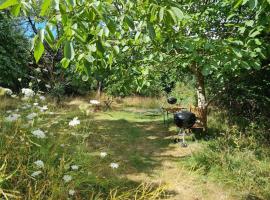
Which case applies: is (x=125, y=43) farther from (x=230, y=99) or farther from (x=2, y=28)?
(x=2, y=28)

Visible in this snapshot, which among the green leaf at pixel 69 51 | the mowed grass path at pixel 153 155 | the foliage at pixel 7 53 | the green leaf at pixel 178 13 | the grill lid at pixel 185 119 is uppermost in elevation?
the foliage at pixel 7 53

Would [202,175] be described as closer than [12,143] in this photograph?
No

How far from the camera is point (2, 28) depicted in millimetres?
14156

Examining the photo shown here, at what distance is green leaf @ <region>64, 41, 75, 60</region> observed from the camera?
192cm

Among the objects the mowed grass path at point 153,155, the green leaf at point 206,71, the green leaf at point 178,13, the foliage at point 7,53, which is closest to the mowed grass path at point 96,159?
the mowed grass path at point 153,155

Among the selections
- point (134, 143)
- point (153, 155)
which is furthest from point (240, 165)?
point (134, 143)

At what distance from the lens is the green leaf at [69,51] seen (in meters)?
1.92

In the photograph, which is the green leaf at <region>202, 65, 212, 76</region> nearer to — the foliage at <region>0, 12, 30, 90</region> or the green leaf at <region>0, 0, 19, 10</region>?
the green leaf at <region>0, 0, 19, 10</region>

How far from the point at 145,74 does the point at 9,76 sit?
9.90 m

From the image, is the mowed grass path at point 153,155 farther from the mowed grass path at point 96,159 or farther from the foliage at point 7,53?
the foliage at point 7,53

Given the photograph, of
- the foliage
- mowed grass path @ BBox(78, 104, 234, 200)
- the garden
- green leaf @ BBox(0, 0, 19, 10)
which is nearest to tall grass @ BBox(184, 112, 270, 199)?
the garden

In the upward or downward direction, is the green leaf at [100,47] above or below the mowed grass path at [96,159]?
above

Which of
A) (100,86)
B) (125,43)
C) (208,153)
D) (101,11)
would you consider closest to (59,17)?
(101,11)

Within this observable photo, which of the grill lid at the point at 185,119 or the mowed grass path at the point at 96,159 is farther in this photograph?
the grill lid at the point at 185,119
